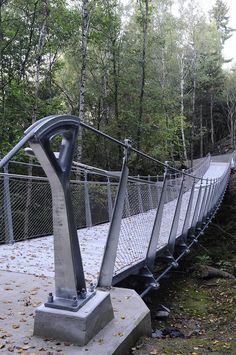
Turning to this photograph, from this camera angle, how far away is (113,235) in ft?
10.5

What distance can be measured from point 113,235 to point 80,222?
4.34 m

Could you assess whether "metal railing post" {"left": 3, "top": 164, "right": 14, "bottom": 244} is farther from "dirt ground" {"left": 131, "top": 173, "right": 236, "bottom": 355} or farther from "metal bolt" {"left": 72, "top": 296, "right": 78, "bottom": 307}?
"metal bolt" {"left": 72, "top": 296, "right": 78, "bottom": 307}

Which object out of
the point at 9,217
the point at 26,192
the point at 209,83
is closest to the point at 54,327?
the point at 9,217

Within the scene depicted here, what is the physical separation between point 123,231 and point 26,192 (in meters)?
2.77

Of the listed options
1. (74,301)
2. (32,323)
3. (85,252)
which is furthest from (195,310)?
(74,301)

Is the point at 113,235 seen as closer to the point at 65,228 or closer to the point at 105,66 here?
the point at 65,228

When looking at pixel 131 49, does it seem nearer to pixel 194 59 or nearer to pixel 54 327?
pixel 194 59

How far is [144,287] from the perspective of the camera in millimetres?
4637

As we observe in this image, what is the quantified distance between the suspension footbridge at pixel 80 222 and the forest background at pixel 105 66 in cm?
585

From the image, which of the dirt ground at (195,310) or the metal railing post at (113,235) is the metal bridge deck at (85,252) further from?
the dirt ground at (195,310)

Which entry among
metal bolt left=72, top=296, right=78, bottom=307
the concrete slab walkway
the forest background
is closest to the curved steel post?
metal bolt left=72, top=296, right=78, bottom=307

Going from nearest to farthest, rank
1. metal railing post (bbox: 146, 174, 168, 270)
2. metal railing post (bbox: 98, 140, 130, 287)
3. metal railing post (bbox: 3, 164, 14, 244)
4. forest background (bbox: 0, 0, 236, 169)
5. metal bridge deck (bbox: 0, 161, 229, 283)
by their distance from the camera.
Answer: metal railing post (bbox: 98, 140, 130, 287)
metal bridge deck (bbox: 0, 161, 229, 283)
metal railing post (bbox: 146, 174, 168, 270)
metal railing post (bbox: 3, 164, 14, 244)
forest background (bbox: 0, 0, 236, 169)

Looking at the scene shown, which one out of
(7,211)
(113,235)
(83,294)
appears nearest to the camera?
(83,294)

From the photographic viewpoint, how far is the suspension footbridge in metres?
2.32
